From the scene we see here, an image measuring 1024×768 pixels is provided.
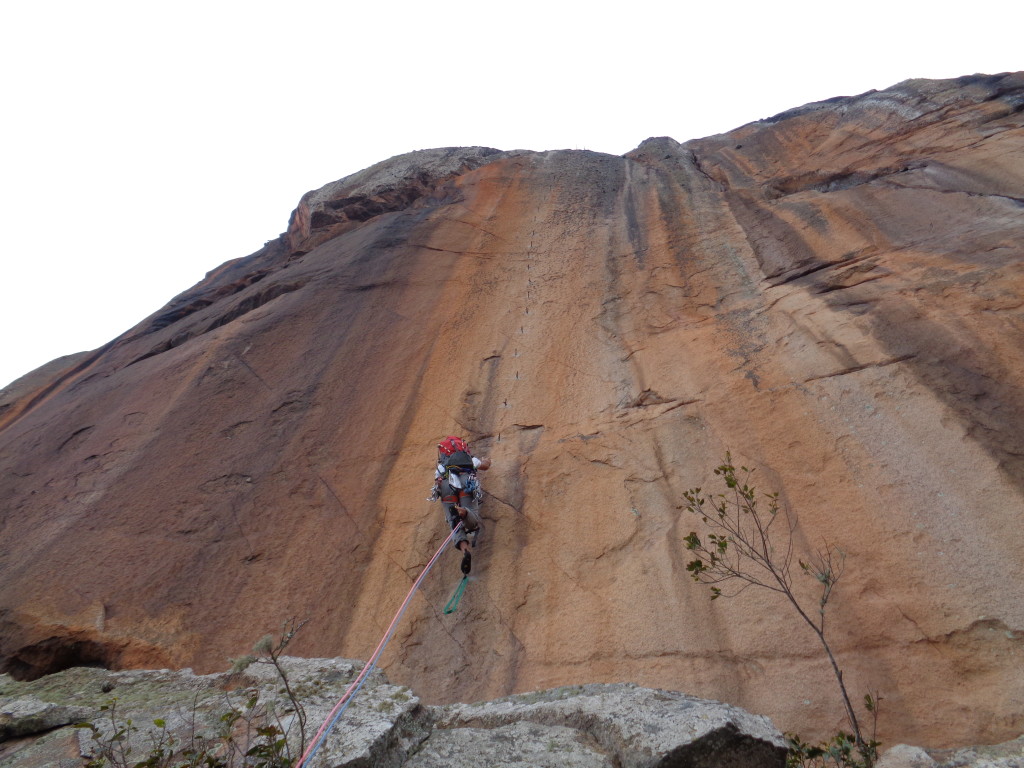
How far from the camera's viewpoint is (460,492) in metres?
7.39

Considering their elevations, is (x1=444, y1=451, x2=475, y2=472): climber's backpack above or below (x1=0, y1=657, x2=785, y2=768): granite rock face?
above

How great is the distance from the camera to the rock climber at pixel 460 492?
7176mm

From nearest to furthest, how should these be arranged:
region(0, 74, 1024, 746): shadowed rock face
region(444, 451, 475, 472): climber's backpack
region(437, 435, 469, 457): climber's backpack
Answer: region(0, 74, 1024, 746): shadowed rock face
region(444, 451, 475, 472): climber's backpack
region(437, 435, 469, 457): climber's backpack

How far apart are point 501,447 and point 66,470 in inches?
261

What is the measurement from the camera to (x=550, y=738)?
12.9 feet

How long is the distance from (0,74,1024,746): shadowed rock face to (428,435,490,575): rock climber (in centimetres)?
28

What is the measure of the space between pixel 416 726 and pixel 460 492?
3.35 metres

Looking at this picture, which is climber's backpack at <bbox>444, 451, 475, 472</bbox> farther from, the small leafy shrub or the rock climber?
the small leafy shrub

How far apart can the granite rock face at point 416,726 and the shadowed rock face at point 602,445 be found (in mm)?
1301

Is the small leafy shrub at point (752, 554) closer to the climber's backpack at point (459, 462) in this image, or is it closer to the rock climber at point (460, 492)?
the rock climber at point (460, 492)

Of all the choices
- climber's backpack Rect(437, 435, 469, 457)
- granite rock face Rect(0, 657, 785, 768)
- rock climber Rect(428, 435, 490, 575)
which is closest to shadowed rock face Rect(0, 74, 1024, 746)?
rock climber Rect(428, 435, 490, 575)

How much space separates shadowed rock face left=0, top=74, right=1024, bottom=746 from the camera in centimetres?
542

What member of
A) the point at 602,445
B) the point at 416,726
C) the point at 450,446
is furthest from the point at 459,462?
the point at 416,726

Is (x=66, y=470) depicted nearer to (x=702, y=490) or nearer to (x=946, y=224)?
(x=702, y=490)
